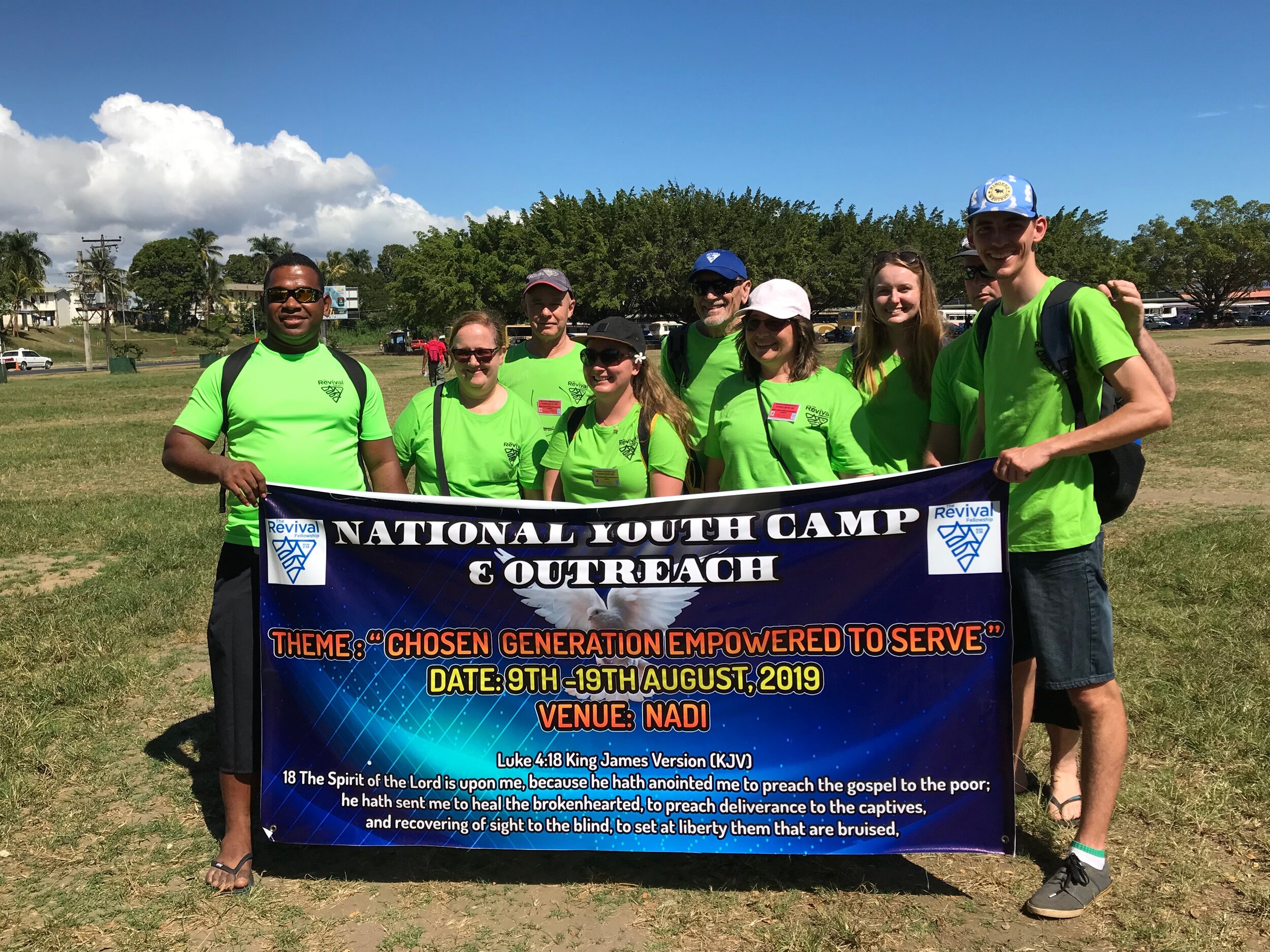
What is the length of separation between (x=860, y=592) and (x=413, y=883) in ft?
6.43

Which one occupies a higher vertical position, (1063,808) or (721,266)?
(721,266)

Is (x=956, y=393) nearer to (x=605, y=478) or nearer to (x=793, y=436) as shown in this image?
(x=793, y=436)

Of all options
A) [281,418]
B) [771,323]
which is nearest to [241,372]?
[281,418]

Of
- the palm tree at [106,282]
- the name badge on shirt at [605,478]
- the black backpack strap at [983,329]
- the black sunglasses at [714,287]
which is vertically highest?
the palm tree at [106,282]

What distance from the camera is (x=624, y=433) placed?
391 centimetres

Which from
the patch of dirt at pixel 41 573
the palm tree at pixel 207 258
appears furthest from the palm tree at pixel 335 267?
the patch of dirt at pixel 41 573

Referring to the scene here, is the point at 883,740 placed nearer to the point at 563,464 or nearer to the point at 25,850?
the point at 563,464

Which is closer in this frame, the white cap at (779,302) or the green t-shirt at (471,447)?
the white cap at (779,302)

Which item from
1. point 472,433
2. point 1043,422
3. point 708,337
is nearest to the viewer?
point 1043,422

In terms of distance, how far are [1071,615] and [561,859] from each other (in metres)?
2.08

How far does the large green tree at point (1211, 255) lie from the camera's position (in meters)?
67.9

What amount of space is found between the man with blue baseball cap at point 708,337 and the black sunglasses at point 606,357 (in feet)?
2.20

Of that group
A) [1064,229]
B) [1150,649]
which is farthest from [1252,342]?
[1150,649]

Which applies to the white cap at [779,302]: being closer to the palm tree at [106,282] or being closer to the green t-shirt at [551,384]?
the green t-shirt at [551,384]
